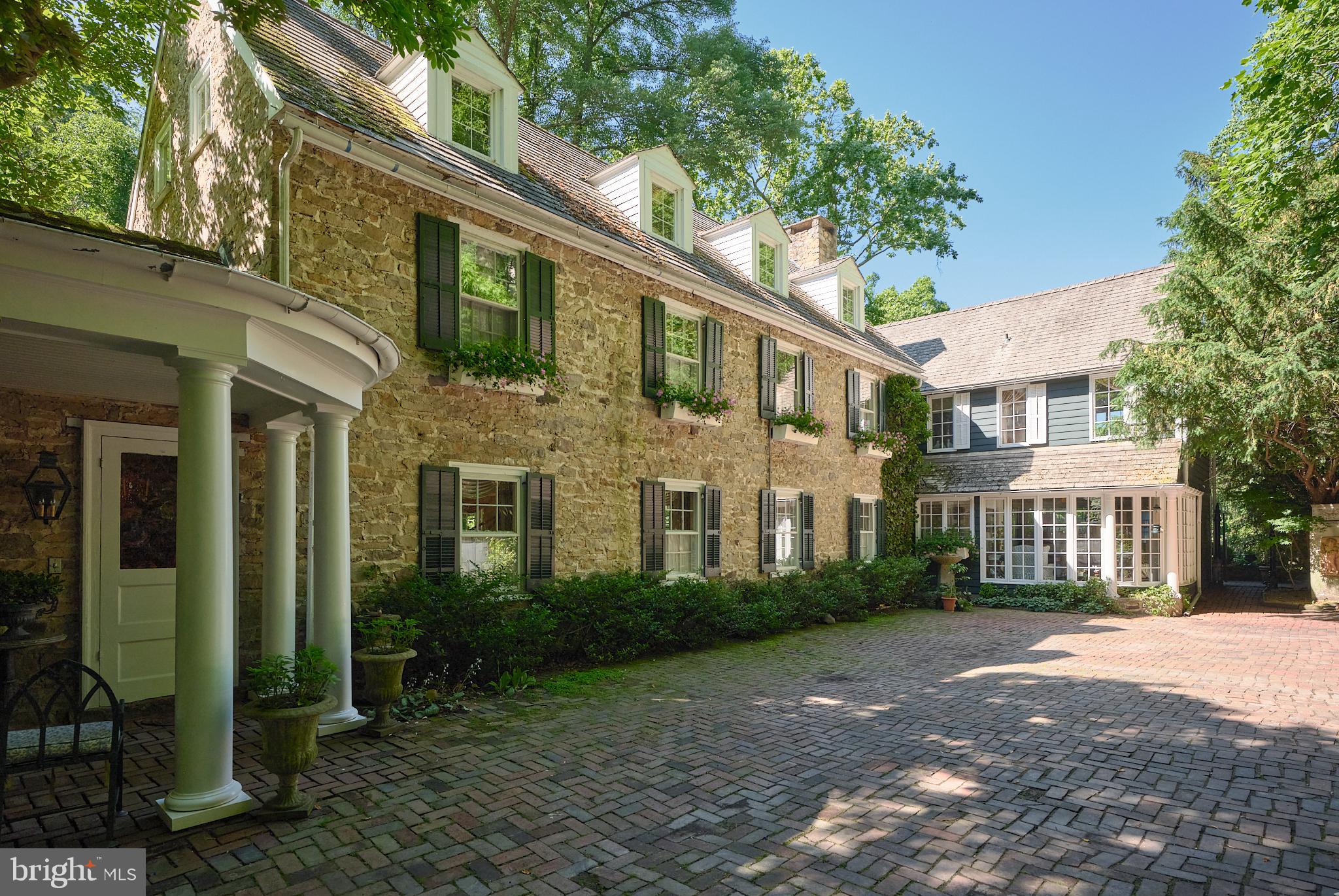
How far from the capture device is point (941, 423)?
19.4 m

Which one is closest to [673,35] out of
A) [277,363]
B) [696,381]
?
[696,381]

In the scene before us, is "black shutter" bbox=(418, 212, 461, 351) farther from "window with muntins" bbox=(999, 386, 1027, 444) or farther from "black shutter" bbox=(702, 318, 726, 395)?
"window with muntins" bbox=(999, 386, 1027, 444)

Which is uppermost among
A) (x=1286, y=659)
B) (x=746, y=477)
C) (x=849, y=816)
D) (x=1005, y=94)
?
(x=1005, y=94)

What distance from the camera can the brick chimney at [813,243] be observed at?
1919 cm

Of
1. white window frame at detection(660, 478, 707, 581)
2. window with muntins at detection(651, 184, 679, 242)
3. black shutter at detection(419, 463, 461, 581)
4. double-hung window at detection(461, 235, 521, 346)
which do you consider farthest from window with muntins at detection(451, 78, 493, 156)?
white window frame at detection(660, 478, 707, 581)

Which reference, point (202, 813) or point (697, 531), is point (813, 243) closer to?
point (697, 531)

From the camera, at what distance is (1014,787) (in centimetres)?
496

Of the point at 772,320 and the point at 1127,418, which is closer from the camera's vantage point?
the point at 772,320

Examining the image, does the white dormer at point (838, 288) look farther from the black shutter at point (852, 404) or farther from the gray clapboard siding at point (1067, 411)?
the gray clapboard siding at point (1067, 411)

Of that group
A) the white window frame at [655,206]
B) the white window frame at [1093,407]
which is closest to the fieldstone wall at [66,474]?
the white window frame at [655,206]

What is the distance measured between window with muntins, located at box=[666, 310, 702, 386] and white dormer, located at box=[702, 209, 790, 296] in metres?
3.17

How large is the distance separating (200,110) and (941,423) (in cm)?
1744

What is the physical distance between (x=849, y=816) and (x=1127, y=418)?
14.1 m

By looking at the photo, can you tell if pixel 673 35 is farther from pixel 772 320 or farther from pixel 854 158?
pixel 772 320
